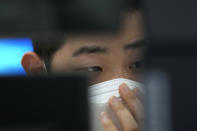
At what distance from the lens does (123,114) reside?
0.69 metres

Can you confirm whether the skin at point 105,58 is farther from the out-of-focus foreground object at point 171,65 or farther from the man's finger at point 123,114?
the out-of-focus foreground object at point 171,65

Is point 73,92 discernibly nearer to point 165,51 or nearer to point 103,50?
point 165,51

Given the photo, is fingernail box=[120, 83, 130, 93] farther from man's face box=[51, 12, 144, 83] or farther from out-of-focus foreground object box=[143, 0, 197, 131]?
out-of-focus foreground object box=[143, 0, 197, 131]

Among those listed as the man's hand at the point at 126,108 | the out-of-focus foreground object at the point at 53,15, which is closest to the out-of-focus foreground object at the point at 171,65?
the out-of-focus foreground object at the point at 53,15

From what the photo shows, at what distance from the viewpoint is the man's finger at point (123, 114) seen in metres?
0.62

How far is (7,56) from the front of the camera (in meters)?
1.50

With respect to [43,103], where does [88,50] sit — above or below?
above

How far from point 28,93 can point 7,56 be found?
3.96 feet

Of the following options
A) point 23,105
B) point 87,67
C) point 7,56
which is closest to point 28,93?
point 23,105

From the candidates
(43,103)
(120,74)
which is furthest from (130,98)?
(43,103)

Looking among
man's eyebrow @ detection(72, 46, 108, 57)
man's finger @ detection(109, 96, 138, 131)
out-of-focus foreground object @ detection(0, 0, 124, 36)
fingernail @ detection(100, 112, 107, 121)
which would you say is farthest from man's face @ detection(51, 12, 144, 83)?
out-of-focus foreground object @ detection(0, 0, 124, 36)

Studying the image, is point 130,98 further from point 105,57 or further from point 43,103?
point 43,103

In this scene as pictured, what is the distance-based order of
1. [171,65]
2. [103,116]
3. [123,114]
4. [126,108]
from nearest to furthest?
1. [171,65]
2. [103,116]
3. [123,114]
4. [126,108]

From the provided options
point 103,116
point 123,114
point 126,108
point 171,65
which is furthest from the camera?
point 126,108
